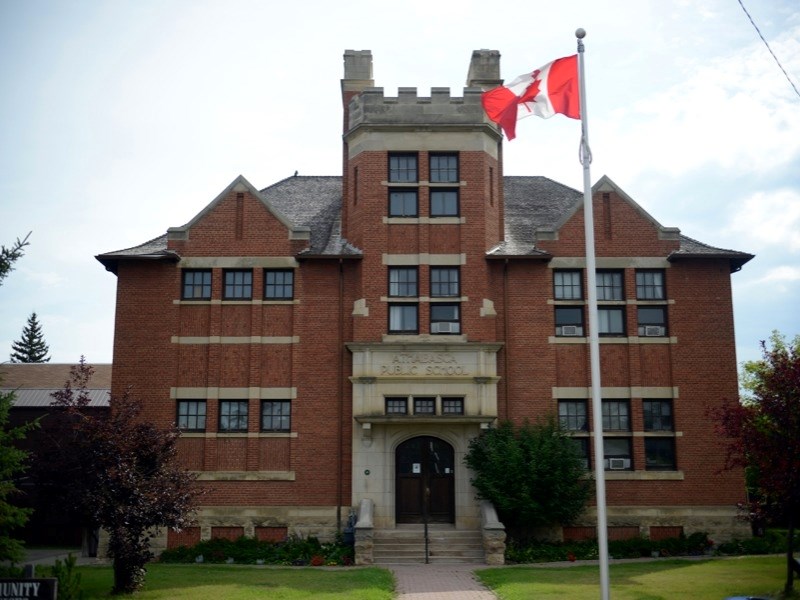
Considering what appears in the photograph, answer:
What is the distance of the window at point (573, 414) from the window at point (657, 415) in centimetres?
197

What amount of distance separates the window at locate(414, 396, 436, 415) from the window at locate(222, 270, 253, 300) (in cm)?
662

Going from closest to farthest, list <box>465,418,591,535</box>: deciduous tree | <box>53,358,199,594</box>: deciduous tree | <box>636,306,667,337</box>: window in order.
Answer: <box>53,358,199,594</box>: deciduous tree, <box>465,418,591,535</box>: deciduous tree, <box>636,306,667,337</box>: window

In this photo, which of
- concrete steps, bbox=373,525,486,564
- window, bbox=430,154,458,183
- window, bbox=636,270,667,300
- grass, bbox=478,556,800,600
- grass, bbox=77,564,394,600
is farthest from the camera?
window, bbox=430,154,458,183

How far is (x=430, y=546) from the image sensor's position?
24250mm

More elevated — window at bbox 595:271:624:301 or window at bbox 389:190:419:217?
window at bbox 389:190:419:217

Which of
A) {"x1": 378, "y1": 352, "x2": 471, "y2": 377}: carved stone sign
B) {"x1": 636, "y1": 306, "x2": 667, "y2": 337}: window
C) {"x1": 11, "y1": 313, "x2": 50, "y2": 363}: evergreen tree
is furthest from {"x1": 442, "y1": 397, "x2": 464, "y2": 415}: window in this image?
{"x1": 11, "y1": 313, "x2": 50, "y2": 363}: evergreen tree

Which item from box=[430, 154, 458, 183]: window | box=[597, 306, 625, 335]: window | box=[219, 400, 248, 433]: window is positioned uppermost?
box=[430, 154, 458, 183]: window

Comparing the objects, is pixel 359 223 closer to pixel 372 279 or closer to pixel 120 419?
pixel 372 279

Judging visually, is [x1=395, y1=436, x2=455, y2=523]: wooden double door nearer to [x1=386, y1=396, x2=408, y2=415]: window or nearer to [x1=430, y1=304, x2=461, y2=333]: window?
[x1=386, y1=396, x2=408, y2=415]: window

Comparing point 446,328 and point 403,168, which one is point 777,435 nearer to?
point 446,328

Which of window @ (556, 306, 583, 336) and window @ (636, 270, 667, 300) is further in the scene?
window @ (636, 270, 667, 300)

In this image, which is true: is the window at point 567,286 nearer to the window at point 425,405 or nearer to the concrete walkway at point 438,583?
the window at point 425,405

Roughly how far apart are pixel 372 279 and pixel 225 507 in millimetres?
8604

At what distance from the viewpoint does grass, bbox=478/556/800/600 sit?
17375mm
